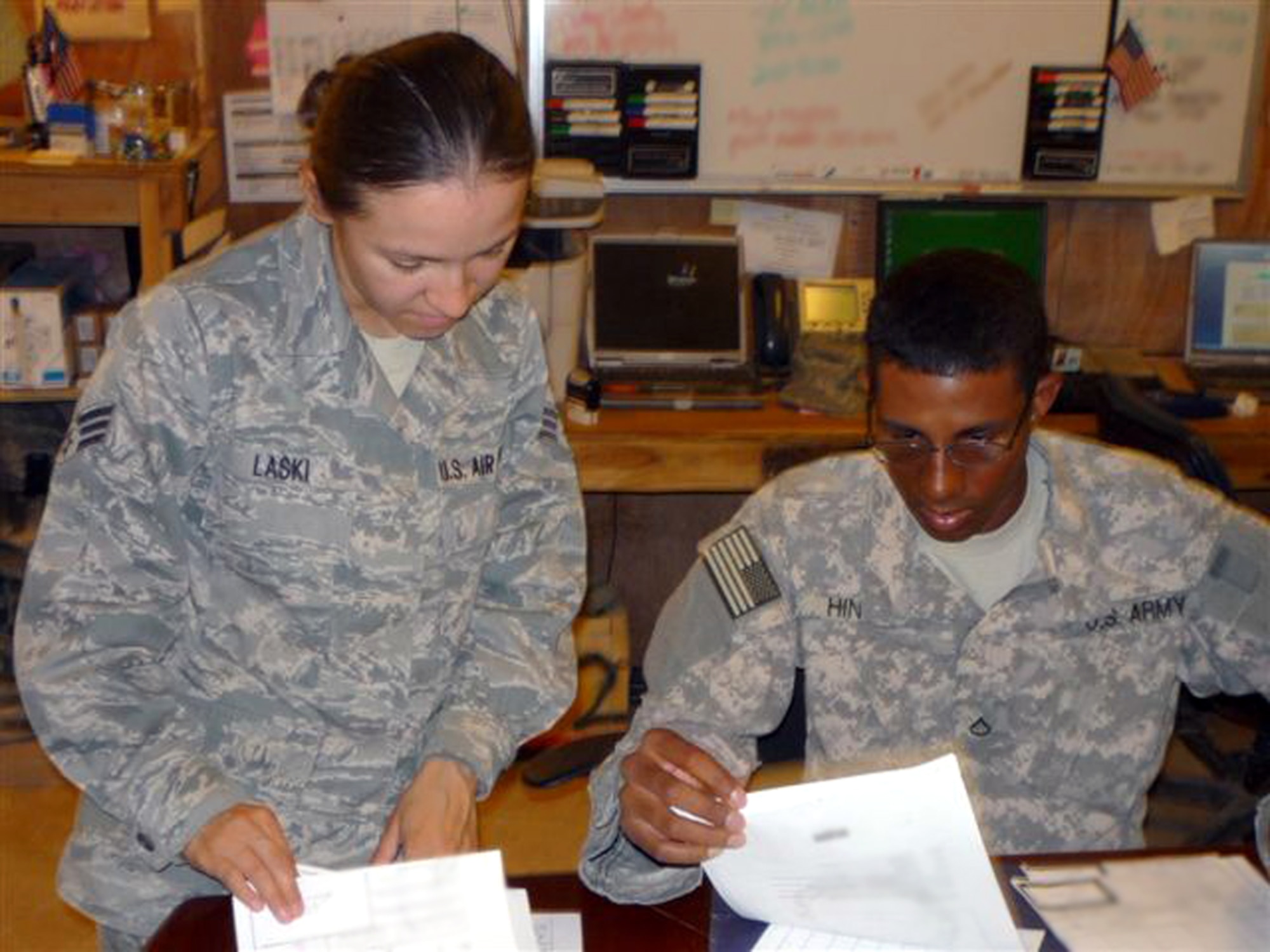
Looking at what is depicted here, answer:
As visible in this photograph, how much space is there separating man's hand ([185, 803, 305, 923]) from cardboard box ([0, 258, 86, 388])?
196cm

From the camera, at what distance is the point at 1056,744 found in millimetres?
1695

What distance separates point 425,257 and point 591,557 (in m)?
2.45

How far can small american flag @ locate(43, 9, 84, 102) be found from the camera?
307 centimetres

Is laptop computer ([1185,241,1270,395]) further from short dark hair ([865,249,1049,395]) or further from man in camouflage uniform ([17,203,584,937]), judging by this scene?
man in camouflage uniform ([17,203,584,937])

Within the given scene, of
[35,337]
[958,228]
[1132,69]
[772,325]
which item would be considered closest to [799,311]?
[772,325]

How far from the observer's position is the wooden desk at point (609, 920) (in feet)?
4.50

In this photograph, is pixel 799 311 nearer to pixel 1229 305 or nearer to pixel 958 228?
pixel 958 228

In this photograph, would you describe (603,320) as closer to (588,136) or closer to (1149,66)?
(588,136)

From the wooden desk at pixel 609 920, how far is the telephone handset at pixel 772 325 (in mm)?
1944

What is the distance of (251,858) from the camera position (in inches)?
49.7

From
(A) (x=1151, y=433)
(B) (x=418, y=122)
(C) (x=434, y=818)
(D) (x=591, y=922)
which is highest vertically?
(B) (x=418, y=122)

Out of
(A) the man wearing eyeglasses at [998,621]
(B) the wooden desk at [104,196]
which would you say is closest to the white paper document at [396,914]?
(A) the man wearing eyeglasses at [998,621]

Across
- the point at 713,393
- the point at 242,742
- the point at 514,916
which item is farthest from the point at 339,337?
the point at 713,393

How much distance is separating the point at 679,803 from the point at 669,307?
2.13 metres
